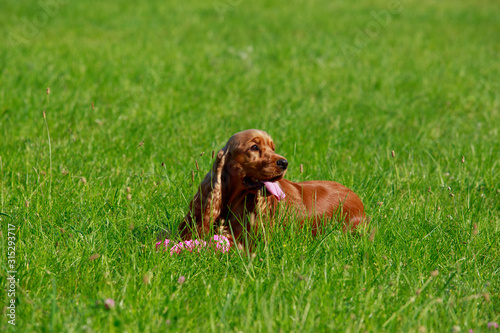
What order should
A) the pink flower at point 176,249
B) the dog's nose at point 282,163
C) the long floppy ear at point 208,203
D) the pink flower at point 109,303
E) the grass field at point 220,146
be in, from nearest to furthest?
the pink flower at point 109,303, the grass field at point 220,146, the pink flower at point 176,249, the dog's nose at point 282,163, the long floppy ear at point 208,203

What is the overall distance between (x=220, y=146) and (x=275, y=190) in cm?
186

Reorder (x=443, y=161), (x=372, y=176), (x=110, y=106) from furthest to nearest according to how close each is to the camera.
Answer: (x=110, y=106)
(x=443, y=161)
(x=372, y=176)

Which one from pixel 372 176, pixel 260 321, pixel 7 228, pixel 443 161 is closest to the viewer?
pixel 260 321

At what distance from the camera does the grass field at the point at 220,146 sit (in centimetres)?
251

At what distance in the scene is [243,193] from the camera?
335 centimetres

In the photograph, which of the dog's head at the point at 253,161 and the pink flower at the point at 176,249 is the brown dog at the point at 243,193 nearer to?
the dog's head at the point at 253,161

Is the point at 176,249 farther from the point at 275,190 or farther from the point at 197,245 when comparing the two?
the point at 275,190

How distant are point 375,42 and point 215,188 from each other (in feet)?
30.0

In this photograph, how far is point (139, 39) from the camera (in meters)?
10.7

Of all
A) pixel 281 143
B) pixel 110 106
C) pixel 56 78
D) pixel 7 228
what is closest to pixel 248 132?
pixel 7 228

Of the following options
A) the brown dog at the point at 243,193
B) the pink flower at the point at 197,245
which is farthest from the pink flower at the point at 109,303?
the brown dog at the point at 243,193

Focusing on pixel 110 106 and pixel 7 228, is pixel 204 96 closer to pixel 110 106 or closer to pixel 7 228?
pixel 110 106

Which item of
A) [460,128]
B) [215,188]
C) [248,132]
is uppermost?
[248,132]

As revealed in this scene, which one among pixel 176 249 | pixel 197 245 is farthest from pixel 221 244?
pixel 176 249
